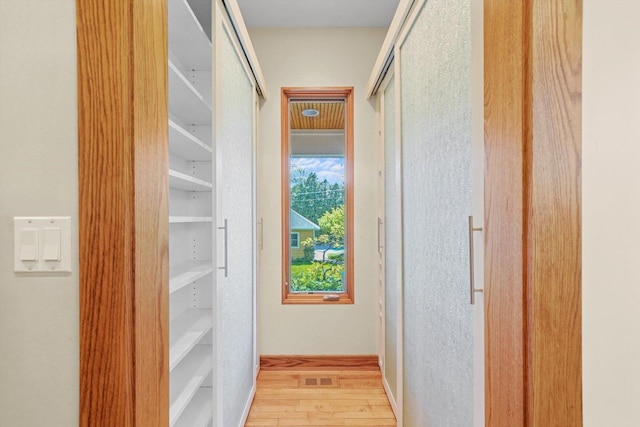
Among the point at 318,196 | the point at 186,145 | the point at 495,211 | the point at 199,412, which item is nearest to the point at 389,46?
the point at 186,145

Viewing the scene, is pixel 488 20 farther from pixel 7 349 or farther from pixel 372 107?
pixel 372 107

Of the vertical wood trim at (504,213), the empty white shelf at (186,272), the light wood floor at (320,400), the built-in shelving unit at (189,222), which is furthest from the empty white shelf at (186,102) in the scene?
the light wood floor at (320,400)

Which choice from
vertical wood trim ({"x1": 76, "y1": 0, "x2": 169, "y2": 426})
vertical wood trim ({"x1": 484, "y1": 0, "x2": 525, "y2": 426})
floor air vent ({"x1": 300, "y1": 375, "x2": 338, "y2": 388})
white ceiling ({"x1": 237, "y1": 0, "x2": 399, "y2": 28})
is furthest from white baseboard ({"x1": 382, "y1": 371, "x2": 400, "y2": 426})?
white ceiling ({"x1": 237, "y1": 0, "x2": 399, "y2": 28})

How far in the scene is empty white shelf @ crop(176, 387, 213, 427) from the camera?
5.37ft

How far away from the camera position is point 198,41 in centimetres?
169

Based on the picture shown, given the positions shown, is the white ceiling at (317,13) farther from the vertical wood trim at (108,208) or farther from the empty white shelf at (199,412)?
the empty white shelf at (199,412)

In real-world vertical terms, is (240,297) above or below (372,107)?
below

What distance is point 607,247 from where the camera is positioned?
0.63m

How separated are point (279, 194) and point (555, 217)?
2.48 metres

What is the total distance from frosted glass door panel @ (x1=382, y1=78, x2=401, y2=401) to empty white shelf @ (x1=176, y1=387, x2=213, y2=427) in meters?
1.09

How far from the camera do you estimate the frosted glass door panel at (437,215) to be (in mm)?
1060

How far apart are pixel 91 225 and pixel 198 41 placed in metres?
1.34

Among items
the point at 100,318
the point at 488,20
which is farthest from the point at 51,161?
the point at 488,20

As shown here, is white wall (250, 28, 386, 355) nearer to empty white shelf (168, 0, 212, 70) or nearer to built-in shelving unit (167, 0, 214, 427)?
built-in shelving unit (167, 0, 214, 427)
